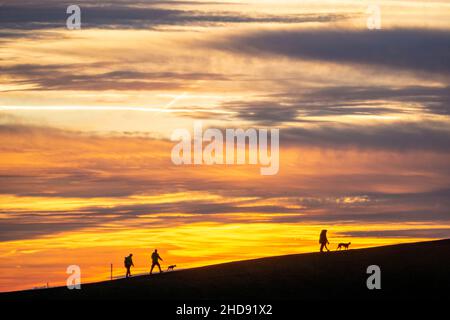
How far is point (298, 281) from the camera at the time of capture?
6694 cm

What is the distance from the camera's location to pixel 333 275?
67562 millimetres

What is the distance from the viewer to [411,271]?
224 ft

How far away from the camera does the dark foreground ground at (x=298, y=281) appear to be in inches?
2520

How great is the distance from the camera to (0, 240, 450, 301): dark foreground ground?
6400 cm
